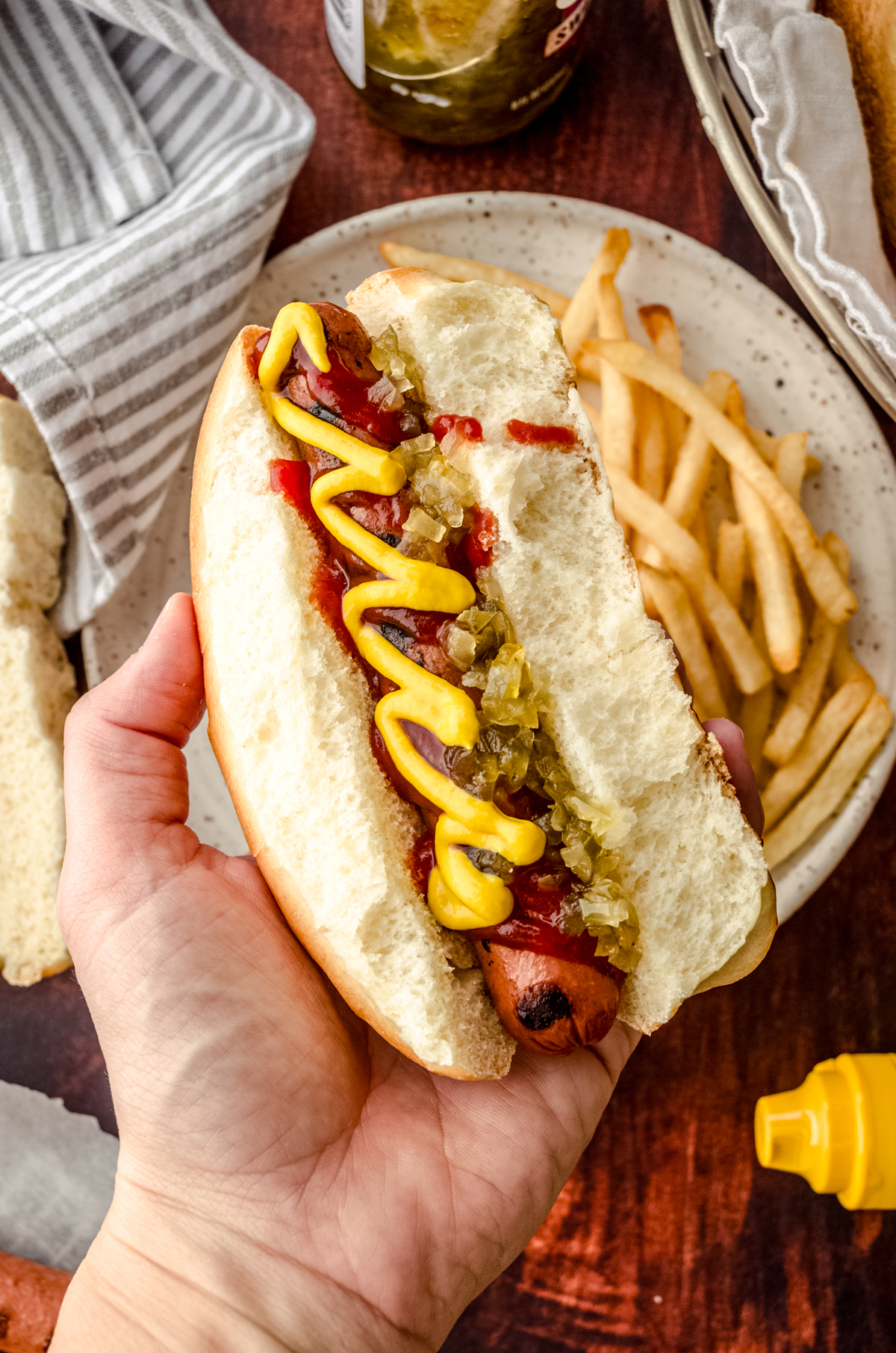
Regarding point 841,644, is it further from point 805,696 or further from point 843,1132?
point 843,1132

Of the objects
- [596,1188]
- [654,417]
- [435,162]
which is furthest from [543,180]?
[596,1188]

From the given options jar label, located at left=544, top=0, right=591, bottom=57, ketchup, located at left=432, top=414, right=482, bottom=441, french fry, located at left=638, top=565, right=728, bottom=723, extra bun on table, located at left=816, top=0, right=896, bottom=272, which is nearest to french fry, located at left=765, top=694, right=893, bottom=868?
french fry, located at left=638, top=565, right=728, bottom=723

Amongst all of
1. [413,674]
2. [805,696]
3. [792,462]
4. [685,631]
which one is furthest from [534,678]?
[792,462]

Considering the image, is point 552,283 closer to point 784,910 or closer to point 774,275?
point 774,275

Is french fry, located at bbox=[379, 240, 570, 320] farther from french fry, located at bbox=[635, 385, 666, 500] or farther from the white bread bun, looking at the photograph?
the white bread bun

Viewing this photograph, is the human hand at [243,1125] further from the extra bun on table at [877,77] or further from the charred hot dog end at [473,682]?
the extra bun on table at [877,77]
